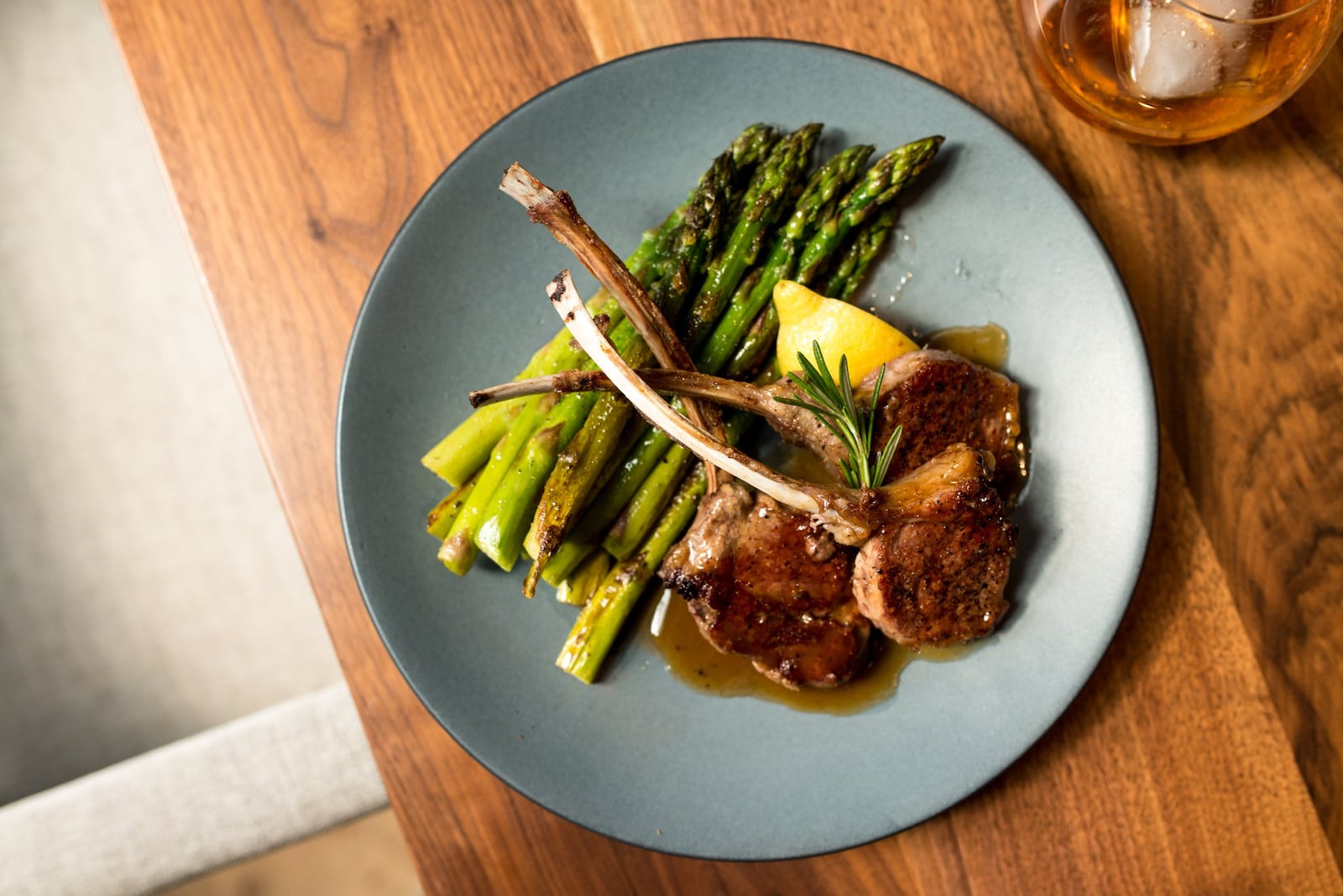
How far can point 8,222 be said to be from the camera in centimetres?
363

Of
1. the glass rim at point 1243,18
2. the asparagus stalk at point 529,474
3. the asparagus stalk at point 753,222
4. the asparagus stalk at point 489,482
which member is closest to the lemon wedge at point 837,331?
the asparagus stalk at point 753,222

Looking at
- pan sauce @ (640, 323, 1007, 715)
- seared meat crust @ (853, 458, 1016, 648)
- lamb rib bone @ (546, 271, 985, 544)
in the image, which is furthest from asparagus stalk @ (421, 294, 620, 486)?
seared meat crust @ (853, 458, 1016, 648)

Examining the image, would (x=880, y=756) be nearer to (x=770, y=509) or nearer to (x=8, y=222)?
(x=770, y=509)

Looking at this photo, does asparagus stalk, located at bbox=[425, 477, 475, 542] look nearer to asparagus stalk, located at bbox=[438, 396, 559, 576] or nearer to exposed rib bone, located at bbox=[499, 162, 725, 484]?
asparagus stalk, located at bbox=[438, 396, 559, 576]

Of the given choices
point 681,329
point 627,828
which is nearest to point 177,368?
point 681,329

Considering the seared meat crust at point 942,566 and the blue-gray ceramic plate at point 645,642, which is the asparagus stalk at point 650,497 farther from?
the seared meat crust at point 942,566

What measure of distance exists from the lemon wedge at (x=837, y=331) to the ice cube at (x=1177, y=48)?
0.81 m

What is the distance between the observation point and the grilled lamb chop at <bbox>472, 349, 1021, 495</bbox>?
7.06 feet

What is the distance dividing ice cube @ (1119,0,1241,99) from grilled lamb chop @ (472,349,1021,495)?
767mm

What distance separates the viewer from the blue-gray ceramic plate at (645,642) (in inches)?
89.8

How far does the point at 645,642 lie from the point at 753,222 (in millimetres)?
1165

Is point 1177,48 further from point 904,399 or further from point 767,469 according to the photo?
point 767,469

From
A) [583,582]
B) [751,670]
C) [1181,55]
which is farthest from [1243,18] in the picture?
[583,582]

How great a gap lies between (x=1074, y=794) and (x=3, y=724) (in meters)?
4.01
